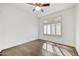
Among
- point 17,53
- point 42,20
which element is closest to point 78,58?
point 42,20

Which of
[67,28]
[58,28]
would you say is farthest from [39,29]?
[67,28]

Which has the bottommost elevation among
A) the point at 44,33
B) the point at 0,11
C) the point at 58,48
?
the point at 58,48

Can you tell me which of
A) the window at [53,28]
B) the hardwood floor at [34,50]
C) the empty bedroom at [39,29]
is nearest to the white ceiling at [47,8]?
the empty bedroom at [39,29]

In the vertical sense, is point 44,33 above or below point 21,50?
above

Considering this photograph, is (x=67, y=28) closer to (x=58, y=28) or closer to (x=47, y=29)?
(x=58, y=28)

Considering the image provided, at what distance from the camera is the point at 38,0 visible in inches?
51.9

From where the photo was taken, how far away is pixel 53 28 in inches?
54.4

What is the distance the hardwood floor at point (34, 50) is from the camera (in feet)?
4.34

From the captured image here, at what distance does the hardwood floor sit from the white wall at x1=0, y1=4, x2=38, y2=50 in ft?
0.20

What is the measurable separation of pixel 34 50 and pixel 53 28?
0.40 metres

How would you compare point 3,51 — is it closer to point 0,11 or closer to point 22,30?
point 22,30

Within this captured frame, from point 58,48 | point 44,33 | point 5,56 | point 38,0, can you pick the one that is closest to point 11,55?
point 5,56

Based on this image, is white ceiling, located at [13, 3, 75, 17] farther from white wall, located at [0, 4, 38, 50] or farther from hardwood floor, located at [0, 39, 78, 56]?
hardwood floor, located at [0, 39, 78, 56]

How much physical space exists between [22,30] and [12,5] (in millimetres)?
363
